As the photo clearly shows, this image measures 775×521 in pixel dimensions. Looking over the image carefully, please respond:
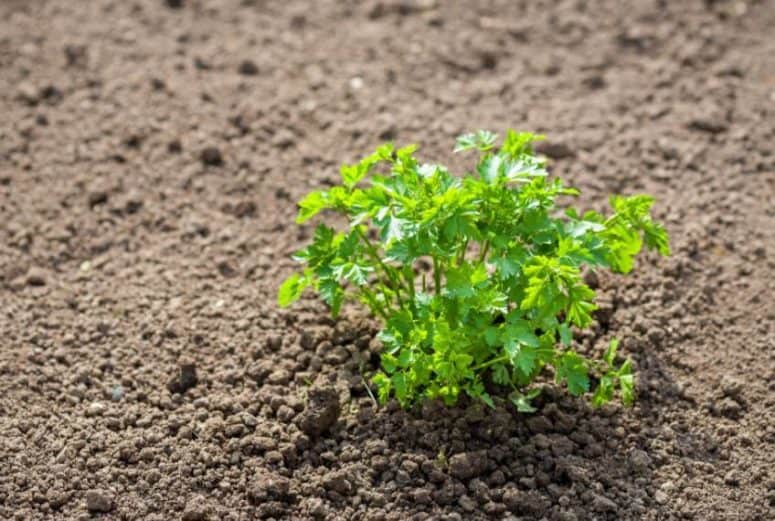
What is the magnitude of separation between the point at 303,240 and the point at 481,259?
46.0 inches

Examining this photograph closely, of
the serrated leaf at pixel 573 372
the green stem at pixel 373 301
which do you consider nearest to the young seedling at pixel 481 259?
the serrated leaf at pixel 573 372

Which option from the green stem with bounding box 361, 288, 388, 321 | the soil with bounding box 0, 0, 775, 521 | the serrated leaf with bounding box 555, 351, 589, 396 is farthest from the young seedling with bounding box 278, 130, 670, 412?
the soil with bounding box 0, 0, 775, 521

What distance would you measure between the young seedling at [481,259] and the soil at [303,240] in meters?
0.30

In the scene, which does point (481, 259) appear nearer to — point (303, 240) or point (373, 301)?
point (373, 301)

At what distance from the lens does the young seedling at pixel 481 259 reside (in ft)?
11.4

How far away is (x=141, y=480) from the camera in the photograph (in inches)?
149

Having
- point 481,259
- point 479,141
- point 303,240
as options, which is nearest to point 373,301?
point 481,259

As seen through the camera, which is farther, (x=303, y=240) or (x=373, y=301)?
(x=303, y=240)

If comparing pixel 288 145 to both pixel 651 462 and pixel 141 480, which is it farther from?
pixel 651 462

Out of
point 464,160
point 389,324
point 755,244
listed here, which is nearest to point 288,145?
point 464,160

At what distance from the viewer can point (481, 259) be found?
3.71 m

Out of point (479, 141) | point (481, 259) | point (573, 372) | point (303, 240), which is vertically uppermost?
point (479, 141)

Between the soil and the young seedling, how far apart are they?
305mm

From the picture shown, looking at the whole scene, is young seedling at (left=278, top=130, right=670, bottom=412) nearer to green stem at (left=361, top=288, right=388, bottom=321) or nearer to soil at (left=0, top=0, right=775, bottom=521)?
green stem at (left=361, top=288, right=388, bottom=321)
